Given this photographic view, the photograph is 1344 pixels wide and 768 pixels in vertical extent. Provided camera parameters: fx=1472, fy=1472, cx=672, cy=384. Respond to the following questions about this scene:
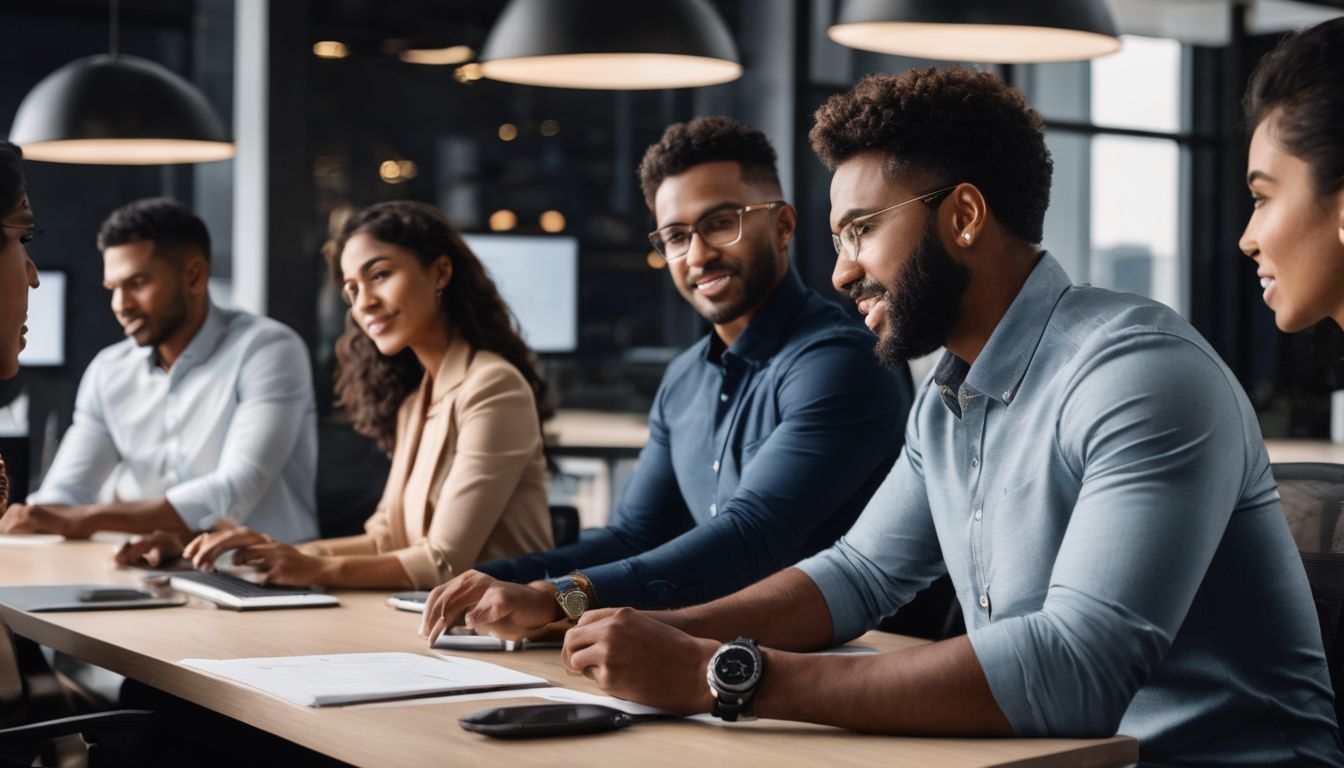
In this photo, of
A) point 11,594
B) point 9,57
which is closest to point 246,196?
point 9,57

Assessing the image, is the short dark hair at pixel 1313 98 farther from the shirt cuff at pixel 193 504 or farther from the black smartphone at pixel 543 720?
the shirt cuff at pixel 193 504

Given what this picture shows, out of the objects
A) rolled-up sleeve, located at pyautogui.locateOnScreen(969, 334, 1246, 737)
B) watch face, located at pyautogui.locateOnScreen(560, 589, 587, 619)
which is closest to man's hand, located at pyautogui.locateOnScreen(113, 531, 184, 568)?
watch face, located at pyautogui.locateOnScreen(560, 589, 587, 619)

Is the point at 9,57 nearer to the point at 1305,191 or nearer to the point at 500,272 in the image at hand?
the point at 500,272

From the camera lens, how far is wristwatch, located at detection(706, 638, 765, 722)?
1.59m

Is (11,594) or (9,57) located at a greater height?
(9,57)

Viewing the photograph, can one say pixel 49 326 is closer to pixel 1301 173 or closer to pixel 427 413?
pixel 427 413

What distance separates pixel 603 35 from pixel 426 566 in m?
1.07

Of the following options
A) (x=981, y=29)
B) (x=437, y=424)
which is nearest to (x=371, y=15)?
(x=437, y=424)

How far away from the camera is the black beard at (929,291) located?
6.23 feet

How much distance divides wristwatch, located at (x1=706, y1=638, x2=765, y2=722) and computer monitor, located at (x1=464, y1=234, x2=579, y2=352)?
4.60m

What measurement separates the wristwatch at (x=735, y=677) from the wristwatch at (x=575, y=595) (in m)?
0.54

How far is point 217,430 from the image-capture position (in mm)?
4051

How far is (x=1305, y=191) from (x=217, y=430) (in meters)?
3.14

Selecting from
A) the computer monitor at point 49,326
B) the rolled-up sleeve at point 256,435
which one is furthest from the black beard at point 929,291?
the computer monitor at point 49,326
